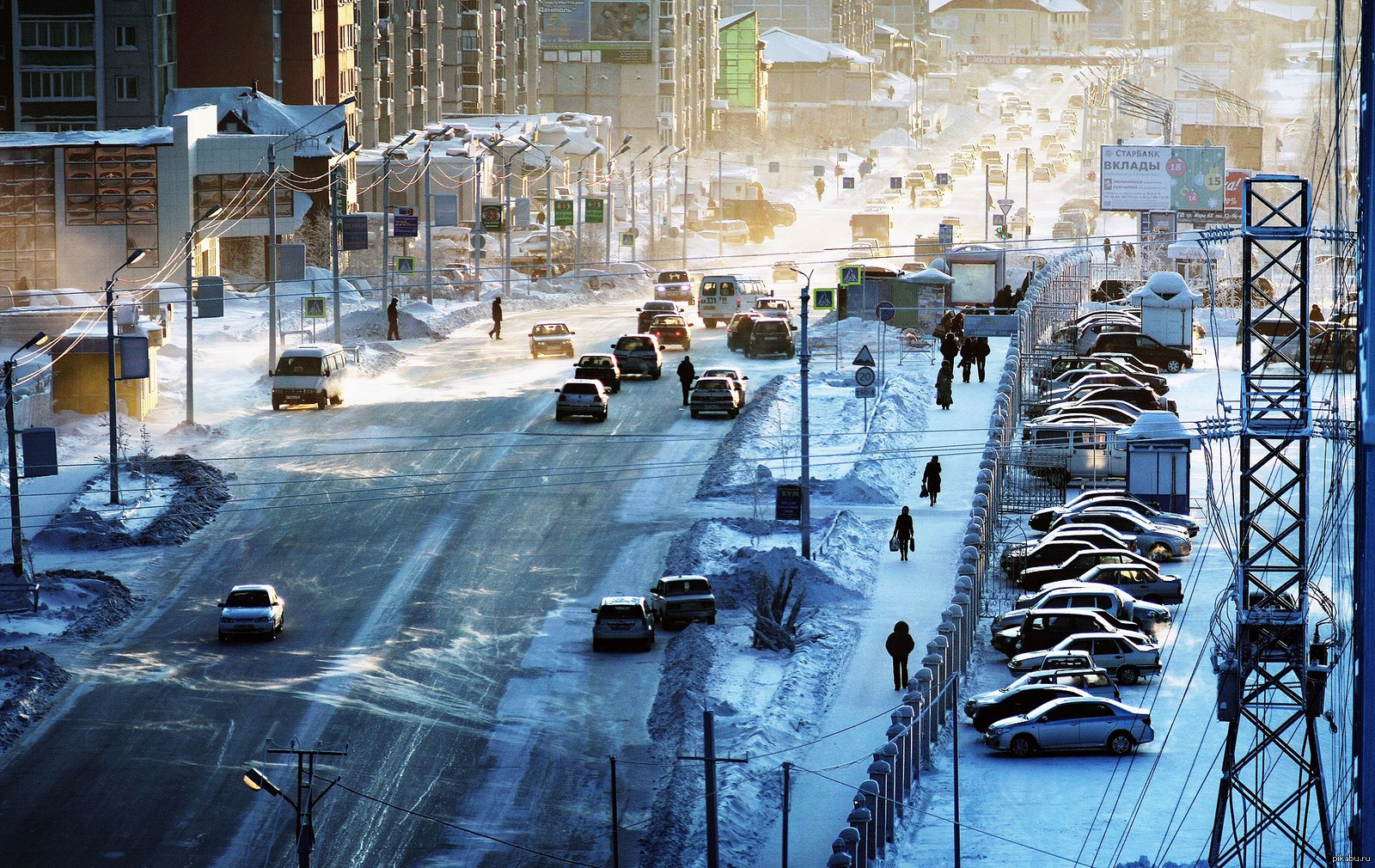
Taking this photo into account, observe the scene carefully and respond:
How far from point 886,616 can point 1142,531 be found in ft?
18.2

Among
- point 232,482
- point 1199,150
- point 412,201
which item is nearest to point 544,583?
point 232,482

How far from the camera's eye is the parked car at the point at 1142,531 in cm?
3572

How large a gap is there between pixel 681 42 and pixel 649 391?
99176 millimetres

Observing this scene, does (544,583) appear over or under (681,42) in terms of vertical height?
under

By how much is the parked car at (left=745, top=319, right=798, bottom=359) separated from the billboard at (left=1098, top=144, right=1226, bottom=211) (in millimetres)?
28236

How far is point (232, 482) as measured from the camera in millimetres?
41719

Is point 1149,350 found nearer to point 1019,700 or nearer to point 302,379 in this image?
point 302,379

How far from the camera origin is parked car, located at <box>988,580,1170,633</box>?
3086 cm

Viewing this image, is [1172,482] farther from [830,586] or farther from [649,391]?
[649,391]

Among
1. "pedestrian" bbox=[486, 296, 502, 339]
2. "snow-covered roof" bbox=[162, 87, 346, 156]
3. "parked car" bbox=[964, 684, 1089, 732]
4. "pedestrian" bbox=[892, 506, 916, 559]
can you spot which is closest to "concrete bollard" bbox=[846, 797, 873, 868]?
"parked car" bbox=[964, 684, 1089, 732]

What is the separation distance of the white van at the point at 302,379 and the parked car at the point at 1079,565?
20854 mm

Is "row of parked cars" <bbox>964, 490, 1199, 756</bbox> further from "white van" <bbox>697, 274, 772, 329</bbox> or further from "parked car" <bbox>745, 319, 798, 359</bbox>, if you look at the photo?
"white van" <bbox>697, 274, 772, 329</bbox>

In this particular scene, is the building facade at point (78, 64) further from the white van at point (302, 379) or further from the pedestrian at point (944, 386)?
the pedestrian at point (944, 386)

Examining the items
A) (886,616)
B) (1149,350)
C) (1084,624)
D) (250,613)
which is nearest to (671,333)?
(1149,350)
